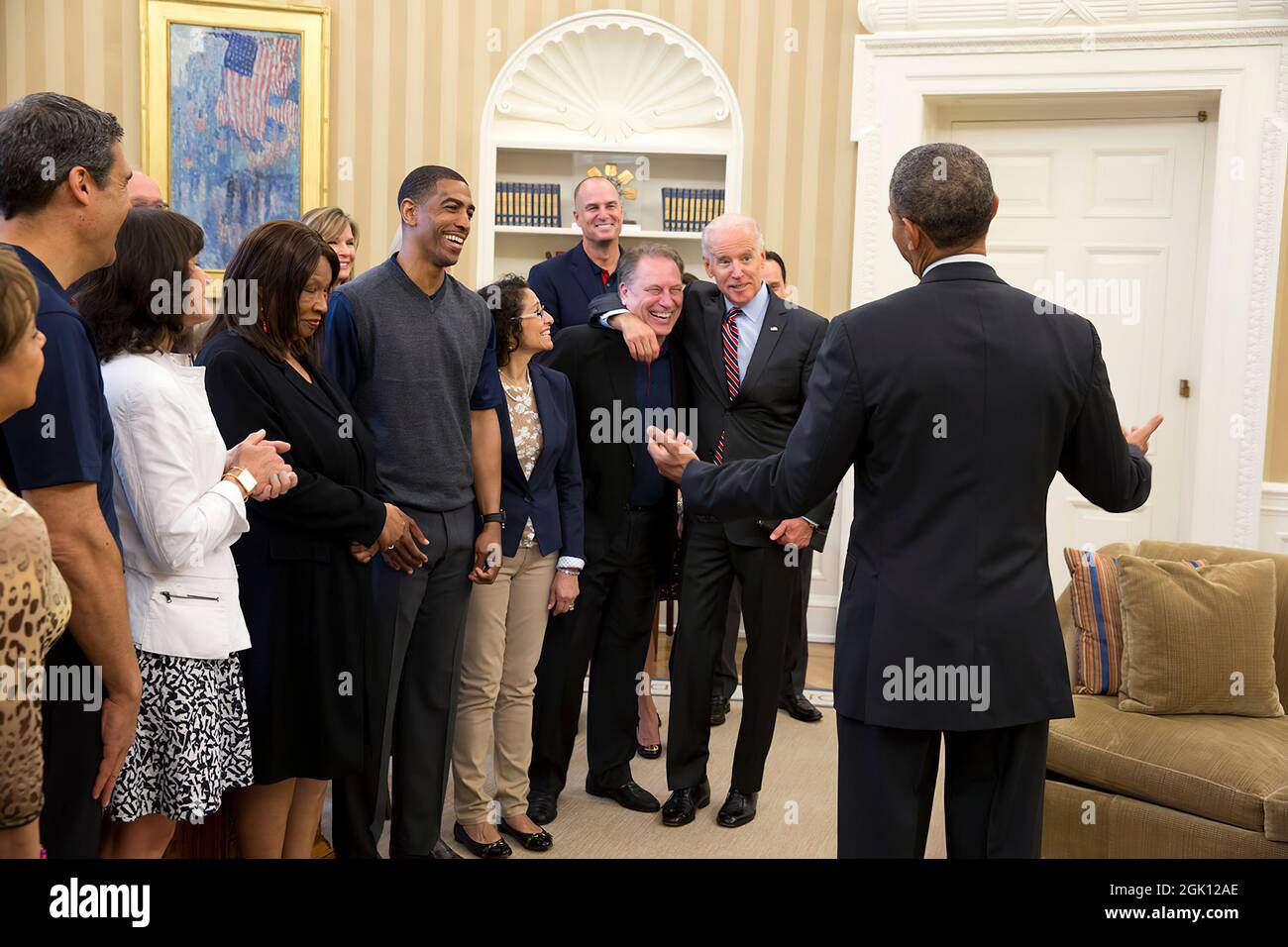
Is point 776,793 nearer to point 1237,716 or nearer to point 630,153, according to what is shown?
point 1237,716

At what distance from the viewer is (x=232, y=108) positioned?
18.4 ft

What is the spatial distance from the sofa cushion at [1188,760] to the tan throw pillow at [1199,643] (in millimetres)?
48

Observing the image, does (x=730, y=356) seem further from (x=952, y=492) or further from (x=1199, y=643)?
(x=952, y=492)

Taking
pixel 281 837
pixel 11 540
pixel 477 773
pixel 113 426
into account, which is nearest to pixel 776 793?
pixel 477 773

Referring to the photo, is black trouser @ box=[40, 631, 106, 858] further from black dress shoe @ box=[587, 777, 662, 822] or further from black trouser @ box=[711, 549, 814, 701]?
black trouser @ box=[711, 549, 814, 701]

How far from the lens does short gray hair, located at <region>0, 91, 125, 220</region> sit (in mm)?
1741

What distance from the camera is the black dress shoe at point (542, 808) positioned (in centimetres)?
338

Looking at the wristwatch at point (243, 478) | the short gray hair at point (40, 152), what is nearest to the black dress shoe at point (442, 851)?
the wristwatch at point (243, 478)

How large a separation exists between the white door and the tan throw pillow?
239cm

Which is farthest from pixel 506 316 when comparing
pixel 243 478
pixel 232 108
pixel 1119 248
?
pixel 1119 248

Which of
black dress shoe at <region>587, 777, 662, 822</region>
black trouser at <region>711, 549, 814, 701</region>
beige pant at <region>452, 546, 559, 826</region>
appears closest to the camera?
beige pant at <region>452, 546, 559, 826</region>

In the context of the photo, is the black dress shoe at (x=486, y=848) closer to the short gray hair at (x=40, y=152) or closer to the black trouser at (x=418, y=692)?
the black trouser at (x=418, y=692)

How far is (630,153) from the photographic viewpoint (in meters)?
5.78

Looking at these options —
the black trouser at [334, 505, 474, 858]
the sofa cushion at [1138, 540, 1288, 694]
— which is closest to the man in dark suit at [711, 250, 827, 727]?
the sofa cushion at [1138, 540, 1288, 694]
